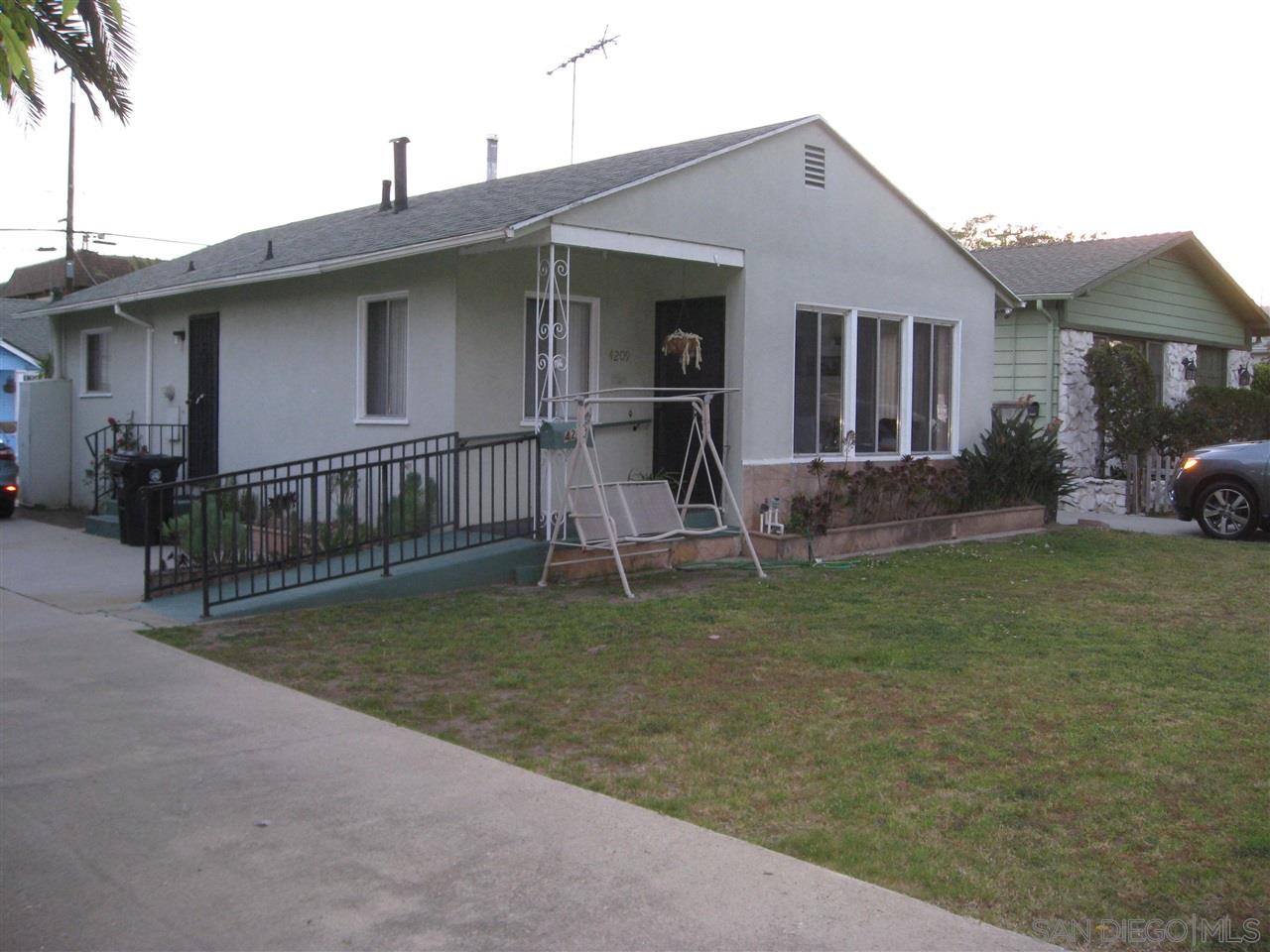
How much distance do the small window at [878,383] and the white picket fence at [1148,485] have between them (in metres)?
5.87

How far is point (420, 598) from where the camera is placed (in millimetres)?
9430

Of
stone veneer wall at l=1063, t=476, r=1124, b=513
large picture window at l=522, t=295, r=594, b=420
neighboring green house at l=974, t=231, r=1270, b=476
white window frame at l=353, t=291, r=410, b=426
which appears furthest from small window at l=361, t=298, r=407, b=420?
stone veneer wall at l=1063, t=476, r=1124, b=513

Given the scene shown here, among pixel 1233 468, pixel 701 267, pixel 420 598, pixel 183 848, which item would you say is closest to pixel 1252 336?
pixel 1233 468

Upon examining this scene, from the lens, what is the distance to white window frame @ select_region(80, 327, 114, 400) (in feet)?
56.7

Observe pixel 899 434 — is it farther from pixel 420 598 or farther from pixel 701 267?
pixel 420 598

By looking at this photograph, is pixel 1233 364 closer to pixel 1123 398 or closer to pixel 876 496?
pixel 1123 398

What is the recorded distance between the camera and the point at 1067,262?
1975cm

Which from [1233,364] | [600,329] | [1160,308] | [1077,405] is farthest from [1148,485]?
[600,329]

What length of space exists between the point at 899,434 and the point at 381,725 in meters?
8.85

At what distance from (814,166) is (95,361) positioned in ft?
37.7

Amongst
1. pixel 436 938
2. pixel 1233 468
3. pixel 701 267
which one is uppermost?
pixel 701 267

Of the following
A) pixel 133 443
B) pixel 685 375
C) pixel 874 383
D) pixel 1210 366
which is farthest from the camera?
pixel 1210 366

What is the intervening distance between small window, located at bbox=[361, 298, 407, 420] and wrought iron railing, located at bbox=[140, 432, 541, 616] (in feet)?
2.09

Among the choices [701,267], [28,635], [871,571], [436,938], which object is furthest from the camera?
[701,267]
